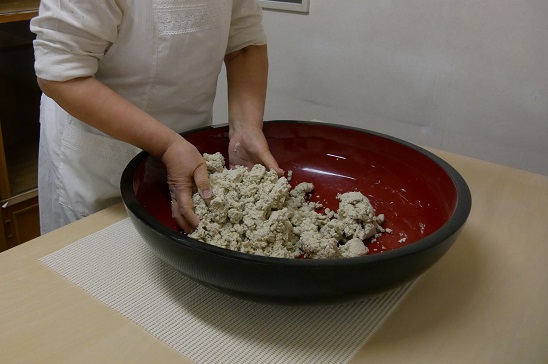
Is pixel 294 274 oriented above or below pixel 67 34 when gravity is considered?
below

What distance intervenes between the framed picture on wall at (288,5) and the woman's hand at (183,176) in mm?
904

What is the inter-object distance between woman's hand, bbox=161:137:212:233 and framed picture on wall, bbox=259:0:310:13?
904 mm

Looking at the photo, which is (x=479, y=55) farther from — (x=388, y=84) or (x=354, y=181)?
(x=354, y=181)

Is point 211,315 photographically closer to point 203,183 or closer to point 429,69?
point 203,183

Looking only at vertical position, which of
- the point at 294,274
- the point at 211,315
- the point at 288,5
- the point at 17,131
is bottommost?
the point at 17,131

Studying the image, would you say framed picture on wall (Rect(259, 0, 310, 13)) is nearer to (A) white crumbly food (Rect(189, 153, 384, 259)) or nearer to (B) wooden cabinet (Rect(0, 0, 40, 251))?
(B) wooden cabinet (Rect(0, 0, 40, 251))

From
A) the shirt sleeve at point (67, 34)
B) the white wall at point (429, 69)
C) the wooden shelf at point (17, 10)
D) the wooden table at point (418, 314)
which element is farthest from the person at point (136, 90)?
the wooden shelf at point (17, 10)

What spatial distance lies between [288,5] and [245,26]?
0.61 meters

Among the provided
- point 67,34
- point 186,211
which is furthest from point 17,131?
point 186,211

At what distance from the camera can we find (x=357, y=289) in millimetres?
530

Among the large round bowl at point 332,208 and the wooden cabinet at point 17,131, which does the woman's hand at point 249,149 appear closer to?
the large round bowl at point 332,208

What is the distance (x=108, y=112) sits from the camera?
718 millimetres

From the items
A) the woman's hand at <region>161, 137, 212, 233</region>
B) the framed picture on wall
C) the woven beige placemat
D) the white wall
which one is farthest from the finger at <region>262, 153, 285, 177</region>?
the framed picture on wall

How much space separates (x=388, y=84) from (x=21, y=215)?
123cm
